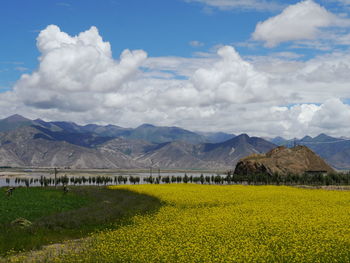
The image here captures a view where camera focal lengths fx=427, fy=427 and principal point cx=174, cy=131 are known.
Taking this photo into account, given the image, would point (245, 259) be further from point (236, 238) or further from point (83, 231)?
point (83, 231)

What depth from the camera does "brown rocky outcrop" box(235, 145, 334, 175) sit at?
128 meters

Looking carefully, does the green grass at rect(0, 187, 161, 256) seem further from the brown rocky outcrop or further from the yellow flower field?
the brown rocky outcrop

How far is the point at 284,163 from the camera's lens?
426 feet

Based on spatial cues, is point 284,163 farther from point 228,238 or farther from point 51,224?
point 228,238

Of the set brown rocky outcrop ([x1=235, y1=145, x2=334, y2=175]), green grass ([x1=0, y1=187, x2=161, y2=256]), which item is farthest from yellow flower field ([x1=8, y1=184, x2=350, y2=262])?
brown rocky outcrop ([x1=235, y1=145, x2=334, y2=175])

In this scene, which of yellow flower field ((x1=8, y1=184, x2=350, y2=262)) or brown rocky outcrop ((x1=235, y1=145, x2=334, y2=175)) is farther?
brown rocky outcrop ((x1=235, y1=145, x2=334, y2=175))

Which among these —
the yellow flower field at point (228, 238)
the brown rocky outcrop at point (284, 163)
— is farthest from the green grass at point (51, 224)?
the brown rocky outcrop at point (284, 163)

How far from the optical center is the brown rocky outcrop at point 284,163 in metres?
128

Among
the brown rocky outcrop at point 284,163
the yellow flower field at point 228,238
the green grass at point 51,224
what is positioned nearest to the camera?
the yellow flower field at point 228,238

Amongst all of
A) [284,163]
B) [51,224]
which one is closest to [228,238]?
[51,224]

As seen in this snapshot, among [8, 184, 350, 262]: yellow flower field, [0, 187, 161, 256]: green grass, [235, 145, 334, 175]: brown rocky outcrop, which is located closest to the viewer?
[8, 184, 350, 262]: yellow flower field

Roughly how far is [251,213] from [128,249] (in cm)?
1469

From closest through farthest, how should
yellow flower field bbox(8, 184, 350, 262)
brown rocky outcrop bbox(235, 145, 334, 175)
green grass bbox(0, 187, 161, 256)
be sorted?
yellow flower field bbox(8, 184, 350, 262) < green grass bbox(0, 187, 161, 256) < brown rocky outcrop bbox(235, 145, 334, 175)

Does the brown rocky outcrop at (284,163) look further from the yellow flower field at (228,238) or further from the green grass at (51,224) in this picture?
the yellow flower field at (228,238)
